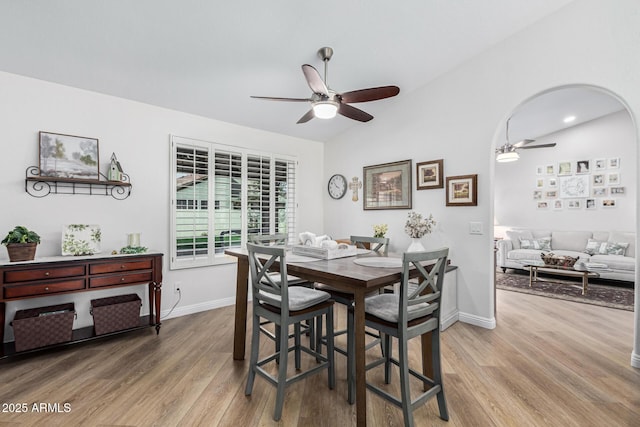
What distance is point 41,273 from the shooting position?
8.03 feet

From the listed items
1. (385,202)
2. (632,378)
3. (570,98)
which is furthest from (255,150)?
(570,98)

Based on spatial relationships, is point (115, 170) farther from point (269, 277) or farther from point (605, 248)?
point (605, 248)

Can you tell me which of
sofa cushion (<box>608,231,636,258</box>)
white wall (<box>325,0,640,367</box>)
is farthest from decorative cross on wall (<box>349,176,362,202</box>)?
sofa cushion (<box>608,231,636,258</box>)

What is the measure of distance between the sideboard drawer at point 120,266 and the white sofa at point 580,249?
20.7ft

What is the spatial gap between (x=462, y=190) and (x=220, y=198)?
9.81ft

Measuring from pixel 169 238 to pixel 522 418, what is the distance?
357 cm

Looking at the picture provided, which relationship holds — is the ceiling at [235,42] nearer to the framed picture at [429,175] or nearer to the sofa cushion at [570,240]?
the framed picture at [429,175]

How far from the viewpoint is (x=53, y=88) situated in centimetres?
281

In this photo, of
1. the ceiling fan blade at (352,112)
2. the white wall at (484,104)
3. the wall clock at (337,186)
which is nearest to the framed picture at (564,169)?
the white wall at (484,104)

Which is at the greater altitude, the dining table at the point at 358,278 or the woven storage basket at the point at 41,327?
the dining table at the point at 358,278

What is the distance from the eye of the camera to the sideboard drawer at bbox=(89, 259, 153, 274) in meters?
2.68

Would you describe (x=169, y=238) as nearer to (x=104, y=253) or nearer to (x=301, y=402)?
(x=104, y=253)

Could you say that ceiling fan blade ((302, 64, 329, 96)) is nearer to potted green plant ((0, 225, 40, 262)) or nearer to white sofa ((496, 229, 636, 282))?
potted green plant ((0, 225, 40, 262))

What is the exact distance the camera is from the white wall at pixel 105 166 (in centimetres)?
264
